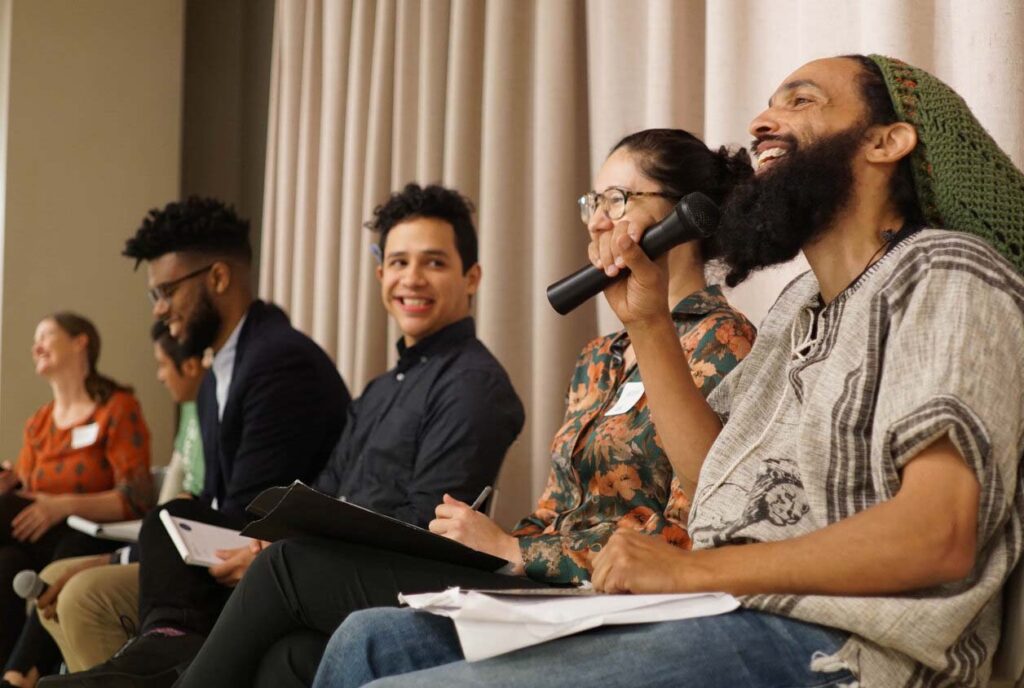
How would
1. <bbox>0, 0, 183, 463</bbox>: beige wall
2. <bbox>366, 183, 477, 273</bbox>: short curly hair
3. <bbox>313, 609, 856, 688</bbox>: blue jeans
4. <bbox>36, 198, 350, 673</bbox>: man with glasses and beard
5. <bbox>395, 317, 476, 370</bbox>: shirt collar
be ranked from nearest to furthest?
<bbox>313, 609, 856, 688</bbox>: blue jeans → <bbox>36, 198, 350, 673</bbox>: man with glasses and beard → <bbox>395, 317, 476, 370</bbox>: shirt collar → <bbox>366, 183, 477, 273</bbox>: short curly hair → <bbox>0, 0, 183, 463</bbox>: beige wall

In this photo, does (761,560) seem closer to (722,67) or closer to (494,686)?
(494,686)

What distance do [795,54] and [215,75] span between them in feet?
11.9

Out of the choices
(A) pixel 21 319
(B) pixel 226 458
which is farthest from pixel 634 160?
(A) pixel 21 319

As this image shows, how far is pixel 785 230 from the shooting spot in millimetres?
1619

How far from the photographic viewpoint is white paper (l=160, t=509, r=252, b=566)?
252 cm

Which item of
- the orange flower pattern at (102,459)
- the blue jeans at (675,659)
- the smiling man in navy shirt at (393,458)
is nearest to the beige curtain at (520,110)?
the smiling man in navy shirt at (393,458)

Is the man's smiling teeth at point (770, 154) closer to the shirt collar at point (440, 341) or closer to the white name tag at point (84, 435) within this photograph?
the shirt collar at point (440, 341)

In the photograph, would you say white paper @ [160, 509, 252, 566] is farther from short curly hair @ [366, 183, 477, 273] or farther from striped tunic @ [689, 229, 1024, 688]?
striped tunic @ [689, 229, 1024, 688]

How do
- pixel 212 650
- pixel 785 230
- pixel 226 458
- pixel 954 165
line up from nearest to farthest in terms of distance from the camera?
pixel 954 165
pixel 785 230
pixel 212 650
pixel 226 458

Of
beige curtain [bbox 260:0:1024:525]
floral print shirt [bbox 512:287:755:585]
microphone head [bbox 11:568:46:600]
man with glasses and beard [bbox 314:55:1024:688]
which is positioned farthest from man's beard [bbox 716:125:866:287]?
microphone head [bbox 11:568:46:600]

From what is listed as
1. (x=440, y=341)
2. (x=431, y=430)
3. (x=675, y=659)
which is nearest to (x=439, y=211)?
(x=440, y=341)

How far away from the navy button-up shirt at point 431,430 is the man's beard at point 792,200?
944 millimetres

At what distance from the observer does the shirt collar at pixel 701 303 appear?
6.51 feet

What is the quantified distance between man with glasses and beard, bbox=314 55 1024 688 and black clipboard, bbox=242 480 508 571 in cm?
28
